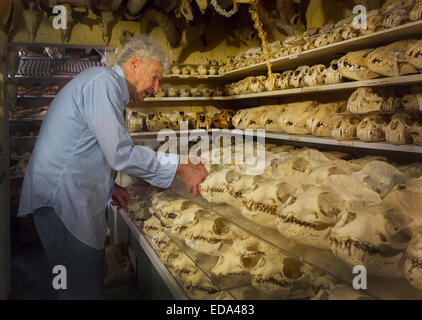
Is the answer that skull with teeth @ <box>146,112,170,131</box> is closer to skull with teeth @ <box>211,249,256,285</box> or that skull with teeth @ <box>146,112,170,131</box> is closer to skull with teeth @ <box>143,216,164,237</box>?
skull with teeth @ <box>143,216,164,237</box>

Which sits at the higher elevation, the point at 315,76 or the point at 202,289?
the point at 315,76

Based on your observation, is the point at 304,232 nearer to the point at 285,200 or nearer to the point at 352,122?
the point at 285,200

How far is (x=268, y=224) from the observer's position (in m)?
1.47

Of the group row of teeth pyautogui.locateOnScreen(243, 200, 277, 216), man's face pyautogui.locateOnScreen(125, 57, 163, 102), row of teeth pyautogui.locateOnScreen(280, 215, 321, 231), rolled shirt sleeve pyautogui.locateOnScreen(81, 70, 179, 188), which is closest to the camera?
row of teeth pyautogui.locateOnScreen(280, 215, 321, 231)

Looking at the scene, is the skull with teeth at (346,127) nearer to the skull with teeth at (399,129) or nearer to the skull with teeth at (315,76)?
the skull with teeth at (399,129)

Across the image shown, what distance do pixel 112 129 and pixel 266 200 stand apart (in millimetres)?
891

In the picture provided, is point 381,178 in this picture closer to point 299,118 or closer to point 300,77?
point 299,118

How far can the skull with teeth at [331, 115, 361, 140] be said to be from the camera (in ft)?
8.43

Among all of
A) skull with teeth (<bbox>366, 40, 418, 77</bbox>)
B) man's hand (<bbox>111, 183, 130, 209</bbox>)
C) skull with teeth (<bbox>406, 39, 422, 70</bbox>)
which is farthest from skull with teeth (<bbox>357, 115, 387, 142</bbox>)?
man's hand (<bbox>111, 183, 130, 209</bbox>)

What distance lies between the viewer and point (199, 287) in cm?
173

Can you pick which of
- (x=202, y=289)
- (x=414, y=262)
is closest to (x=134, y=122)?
(x=202, y=289)

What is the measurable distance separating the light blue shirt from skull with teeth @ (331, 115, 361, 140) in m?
1.31

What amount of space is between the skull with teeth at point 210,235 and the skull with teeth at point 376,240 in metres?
0.71

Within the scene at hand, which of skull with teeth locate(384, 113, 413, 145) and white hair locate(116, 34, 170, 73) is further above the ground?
white hair locate(116, 34, 170, 73)
